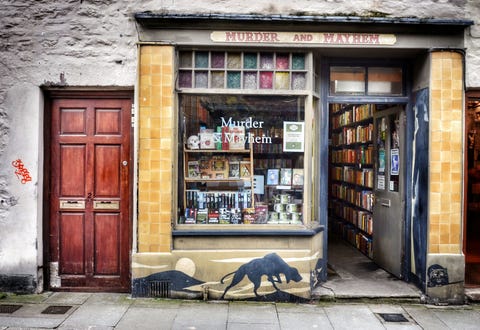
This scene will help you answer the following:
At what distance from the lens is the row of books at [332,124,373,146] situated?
9125mm

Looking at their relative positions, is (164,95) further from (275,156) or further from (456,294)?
(456,294)

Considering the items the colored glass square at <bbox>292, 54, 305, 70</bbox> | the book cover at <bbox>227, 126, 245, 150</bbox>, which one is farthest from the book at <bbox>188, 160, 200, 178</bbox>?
the colored glass square at <bbox>292, 54, 305, 70</bbox>

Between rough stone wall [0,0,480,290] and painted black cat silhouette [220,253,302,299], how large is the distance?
302 centimetres

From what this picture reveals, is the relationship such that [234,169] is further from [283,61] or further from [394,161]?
[394,161]

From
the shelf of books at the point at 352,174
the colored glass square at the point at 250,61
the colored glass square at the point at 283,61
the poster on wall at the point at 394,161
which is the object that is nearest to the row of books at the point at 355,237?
the shelf of books at the point at 352,174

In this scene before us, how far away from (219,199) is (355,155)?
4.38 m

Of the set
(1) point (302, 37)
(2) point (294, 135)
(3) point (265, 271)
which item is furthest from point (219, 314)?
(1) point (302, 37)

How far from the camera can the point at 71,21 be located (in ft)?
21.9

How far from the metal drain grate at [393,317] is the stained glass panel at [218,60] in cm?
419

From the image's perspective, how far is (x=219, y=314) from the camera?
19.6ft

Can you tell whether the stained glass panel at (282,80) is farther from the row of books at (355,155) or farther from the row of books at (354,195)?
the row of books at (354,195)

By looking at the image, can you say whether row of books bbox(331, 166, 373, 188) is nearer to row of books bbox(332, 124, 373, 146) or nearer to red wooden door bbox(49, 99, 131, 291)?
row of books bbox(332, 124, 373, 146)

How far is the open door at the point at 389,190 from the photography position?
24.2 ft

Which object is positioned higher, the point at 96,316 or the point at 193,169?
the point at 193,169
